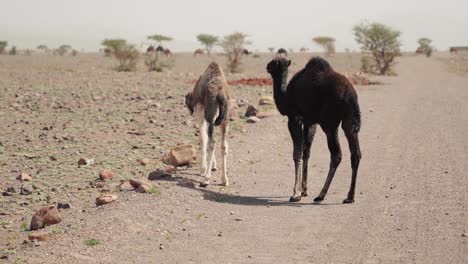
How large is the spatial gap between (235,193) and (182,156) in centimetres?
228

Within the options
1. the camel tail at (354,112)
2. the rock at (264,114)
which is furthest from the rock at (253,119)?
the camel tail at (354,112)

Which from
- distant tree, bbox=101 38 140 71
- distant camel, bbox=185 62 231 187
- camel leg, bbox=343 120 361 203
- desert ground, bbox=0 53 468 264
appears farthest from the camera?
distant tree, bbox=101 38 140 71

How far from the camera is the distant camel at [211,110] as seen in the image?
1088 cm

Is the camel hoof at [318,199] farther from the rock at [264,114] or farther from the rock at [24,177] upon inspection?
the rock at [264,114]

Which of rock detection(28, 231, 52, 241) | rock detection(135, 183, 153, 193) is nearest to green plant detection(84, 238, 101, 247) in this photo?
rock detection(28, 231, 52, 241)

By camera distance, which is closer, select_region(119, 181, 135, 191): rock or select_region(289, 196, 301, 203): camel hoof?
select_region(289, 196, 301, 203): camel hoof

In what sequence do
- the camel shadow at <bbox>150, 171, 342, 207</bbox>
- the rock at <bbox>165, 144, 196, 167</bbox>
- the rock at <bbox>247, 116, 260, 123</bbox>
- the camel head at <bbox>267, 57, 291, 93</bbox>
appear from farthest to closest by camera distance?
the rock at <bbox>247, 116, 260, 123</bbox>, the rock at <bbox>165, 144, 196, 167</bbox>, the camel head at <bbox>267, 57, 291, 93</bbox>, the camel shadow at <bbox>150, 171, 342, 207</bbox>

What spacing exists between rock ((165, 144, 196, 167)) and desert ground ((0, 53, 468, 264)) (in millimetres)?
324

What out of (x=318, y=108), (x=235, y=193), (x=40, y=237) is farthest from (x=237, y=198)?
(x=40, y=237)

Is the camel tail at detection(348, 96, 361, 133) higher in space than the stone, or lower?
higher

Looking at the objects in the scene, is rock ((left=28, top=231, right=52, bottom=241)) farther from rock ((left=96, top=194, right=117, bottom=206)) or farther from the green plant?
rock ((left=96, top=194, right=117, bottom=206))

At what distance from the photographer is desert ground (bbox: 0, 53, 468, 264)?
7.55 m

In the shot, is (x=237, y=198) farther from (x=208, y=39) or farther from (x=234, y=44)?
(x=208, y=39)

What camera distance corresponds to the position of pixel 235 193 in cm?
1053
